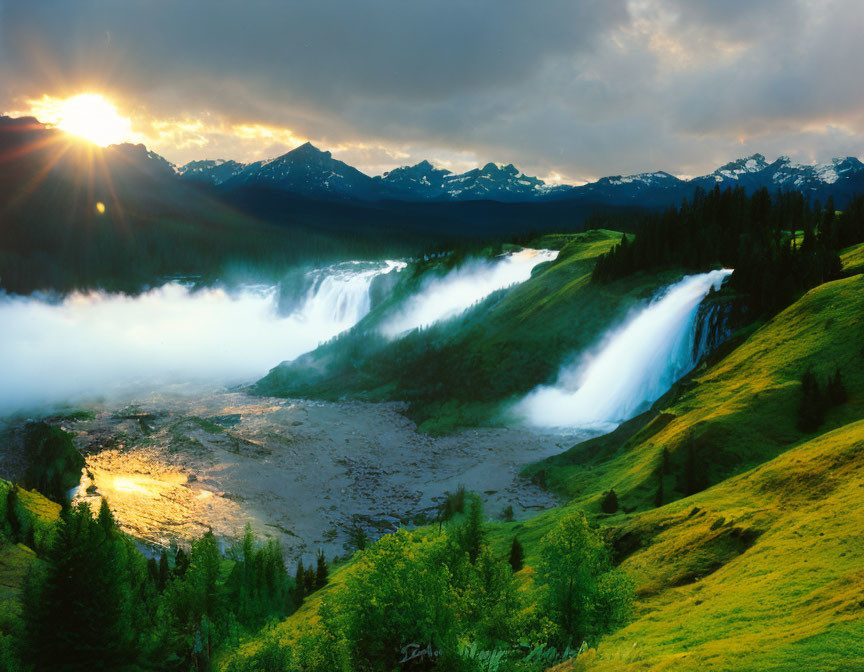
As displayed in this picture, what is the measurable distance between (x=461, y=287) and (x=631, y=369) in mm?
80745

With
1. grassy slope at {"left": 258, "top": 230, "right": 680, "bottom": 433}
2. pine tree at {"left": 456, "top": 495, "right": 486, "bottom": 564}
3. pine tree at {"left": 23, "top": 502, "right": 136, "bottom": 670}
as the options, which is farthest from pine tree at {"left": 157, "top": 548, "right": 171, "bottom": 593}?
grassy slope at {"left": 258, "top": 230, "right": 680, "bottom": 433}

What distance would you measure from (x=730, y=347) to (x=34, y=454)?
4639 inches

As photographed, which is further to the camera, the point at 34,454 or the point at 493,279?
the point at 493,279

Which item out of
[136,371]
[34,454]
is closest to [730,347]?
[34,454]

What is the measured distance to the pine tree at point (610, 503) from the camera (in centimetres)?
4919

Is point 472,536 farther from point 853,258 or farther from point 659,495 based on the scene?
point 853,258

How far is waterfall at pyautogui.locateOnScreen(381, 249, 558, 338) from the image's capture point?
156 m

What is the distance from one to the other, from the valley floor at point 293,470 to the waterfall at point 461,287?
4028cm

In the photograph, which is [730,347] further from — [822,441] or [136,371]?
[136,371]

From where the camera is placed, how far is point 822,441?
38.1 m

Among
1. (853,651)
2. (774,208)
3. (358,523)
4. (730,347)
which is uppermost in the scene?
(774,208)

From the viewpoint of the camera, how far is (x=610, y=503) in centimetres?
4953
